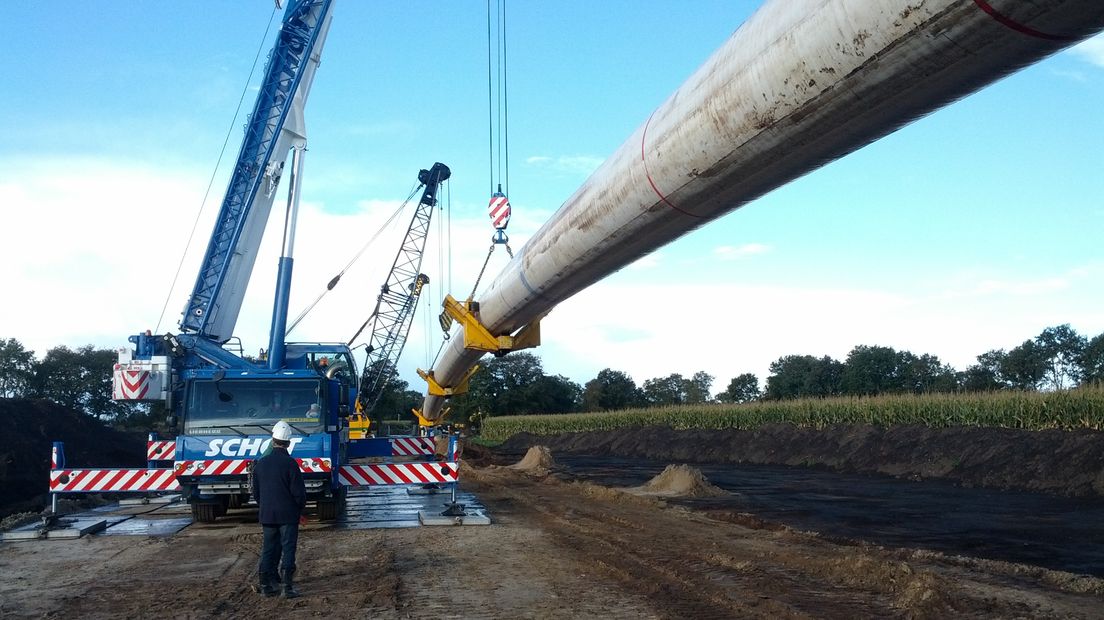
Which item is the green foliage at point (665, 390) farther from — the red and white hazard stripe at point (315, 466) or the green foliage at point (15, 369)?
the red and white hazard stripe at point (315, 466)

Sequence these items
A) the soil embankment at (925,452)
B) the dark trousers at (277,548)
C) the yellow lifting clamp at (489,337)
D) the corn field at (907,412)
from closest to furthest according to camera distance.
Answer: the dark trousers at (277,548) < the yellow lifting clamp at (489,337) < the soil embankment at (925,452) < the corn field at (907,412)

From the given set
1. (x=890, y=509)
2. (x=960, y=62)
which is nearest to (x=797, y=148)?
(x=960, y=62)

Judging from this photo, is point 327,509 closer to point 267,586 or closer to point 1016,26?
point 267,586

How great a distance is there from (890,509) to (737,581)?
353 inches

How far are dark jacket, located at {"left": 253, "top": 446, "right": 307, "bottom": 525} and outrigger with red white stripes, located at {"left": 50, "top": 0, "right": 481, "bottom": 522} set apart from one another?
4172mm

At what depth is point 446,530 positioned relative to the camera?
13.2 meters

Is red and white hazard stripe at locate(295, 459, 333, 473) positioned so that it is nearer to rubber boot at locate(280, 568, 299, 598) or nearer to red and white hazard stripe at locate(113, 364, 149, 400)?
rubber boot at locate(280, 568, 299, 598)

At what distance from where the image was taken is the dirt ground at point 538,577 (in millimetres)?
7852

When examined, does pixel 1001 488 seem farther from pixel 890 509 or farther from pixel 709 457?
pixel 709 457

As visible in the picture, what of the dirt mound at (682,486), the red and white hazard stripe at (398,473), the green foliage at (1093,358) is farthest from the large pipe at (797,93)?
the green foliage at (1093,358)

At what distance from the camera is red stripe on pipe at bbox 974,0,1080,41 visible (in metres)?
4.49

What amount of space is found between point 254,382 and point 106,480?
2.74 m

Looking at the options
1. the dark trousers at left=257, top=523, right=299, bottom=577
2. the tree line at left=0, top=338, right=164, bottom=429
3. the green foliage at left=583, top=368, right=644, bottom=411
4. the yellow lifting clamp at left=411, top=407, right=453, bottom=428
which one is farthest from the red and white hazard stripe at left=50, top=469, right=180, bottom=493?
the green foliage at left=583, top=368, right=644, bottom=411

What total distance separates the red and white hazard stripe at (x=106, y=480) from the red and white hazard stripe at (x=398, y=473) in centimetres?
264
